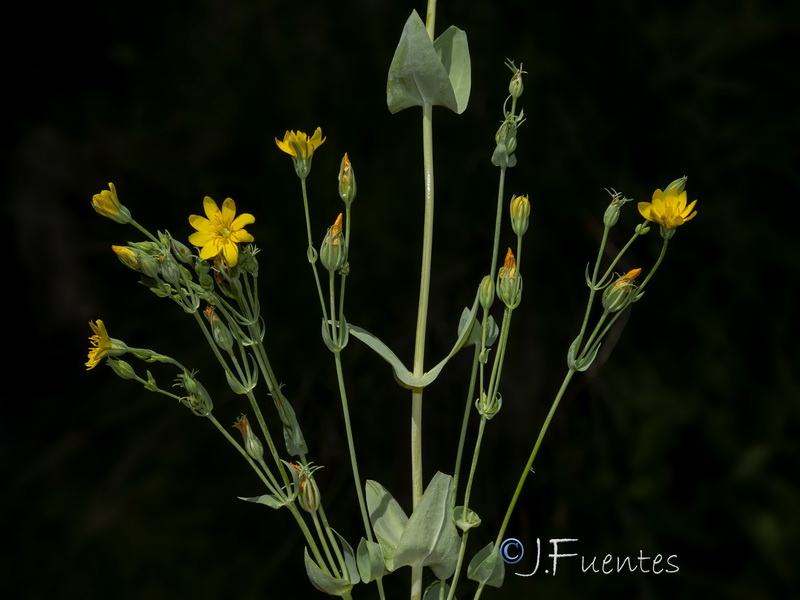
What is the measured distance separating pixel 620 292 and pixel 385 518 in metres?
0.22

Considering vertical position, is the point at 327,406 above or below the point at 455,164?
below

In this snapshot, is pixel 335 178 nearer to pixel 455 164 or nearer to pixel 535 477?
pixel 455 164

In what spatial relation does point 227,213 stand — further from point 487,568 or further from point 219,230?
point 487,568

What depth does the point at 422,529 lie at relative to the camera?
548mm

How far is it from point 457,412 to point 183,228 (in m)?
0.39

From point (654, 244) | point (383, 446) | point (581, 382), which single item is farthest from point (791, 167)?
point (383, 446)

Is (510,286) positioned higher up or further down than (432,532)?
higher up

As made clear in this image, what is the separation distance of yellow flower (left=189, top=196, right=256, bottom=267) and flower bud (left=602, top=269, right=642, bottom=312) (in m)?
0.22

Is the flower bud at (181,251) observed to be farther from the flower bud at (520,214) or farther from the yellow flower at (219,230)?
the flower bud at (520,214)

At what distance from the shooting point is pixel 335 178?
1018mm

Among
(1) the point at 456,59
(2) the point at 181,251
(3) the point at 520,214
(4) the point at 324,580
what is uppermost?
(1) the point at 456,59

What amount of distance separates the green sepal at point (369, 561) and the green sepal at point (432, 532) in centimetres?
1

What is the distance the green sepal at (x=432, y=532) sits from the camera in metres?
0.54

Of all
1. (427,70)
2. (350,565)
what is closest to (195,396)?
(350,565)
